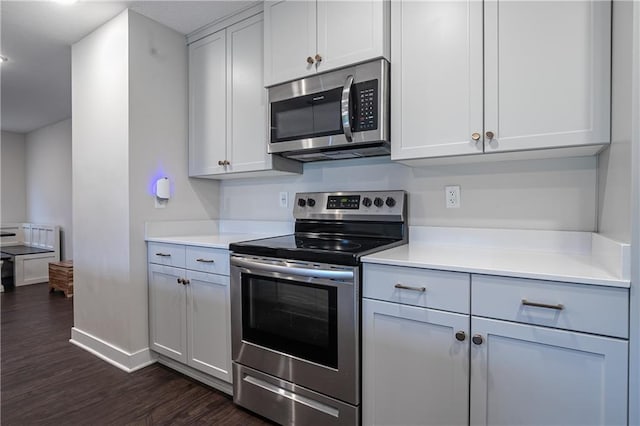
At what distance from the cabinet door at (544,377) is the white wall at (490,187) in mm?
703

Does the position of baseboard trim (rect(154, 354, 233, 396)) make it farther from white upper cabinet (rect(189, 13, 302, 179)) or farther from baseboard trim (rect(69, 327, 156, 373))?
white upper cabinet (rect(189, 13, 302, 179))

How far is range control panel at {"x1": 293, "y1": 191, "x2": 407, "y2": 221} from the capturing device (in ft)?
6.36

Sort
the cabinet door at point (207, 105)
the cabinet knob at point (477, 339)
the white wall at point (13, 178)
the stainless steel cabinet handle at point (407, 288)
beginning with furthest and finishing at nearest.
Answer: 1. the white wall at point (13, 178)
2. the cabinet door at point (207, 105)
3. the stainless steel cabinet handle at point (407, 288)
4. the cabinet knob at point (477, 339)

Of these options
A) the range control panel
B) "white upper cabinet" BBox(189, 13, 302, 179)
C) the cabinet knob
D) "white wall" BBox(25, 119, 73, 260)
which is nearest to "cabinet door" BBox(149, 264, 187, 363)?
"white upper cabinet" BBox(189, 13, 302, 179)

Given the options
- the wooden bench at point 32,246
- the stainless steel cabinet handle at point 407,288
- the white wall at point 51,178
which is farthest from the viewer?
the white wall at point 51,178

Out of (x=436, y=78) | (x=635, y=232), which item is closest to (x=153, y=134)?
(x=436, y=78)

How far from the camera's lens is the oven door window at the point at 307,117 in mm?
1840

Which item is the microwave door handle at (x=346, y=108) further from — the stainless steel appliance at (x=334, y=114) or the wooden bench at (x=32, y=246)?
the wooden bench at (x=32, y=246)

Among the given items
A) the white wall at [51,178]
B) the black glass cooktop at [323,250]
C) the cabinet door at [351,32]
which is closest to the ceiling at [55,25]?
the cabinet door at [351,32]

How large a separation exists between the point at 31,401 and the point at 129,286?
777 mm

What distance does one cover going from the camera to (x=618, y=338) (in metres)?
1.02

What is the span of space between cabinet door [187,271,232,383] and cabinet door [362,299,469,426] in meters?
0.88

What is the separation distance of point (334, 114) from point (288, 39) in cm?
57

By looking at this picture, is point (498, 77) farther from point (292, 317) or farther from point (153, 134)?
point (153, 134)
